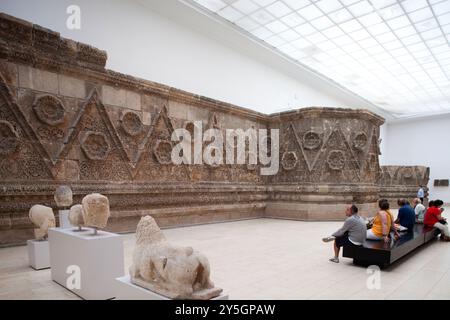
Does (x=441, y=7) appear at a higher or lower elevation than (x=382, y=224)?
higher

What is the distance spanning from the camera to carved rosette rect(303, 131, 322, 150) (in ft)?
28.5

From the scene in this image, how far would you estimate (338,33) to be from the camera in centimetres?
1027

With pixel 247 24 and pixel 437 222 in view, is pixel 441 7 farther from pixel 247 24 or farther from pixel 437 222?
pixel 437 222

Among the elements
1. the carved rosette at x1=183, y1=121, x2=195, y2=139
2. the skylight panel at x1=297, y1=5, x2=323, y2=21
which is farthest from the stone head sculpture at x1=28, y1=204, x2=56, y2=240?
the skylight panel at x1=297, y1=5, x2=323, y2=21

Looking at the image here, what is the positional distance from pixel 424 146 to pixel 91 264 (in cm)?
2322

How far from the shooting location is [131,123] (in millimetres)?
6250

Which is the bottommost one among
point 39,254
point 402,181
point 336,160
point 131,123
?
point 39,254

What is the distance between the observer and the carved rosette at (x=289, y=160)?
29.2 feet

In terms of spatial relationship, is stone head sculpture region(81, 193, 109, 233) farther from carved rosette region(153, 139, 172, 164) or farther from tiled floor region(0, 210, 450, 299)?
carved rosette region(153, 139, 172, 164)

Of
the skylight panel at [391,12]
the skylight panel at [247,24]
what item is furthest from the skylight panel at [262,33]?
the skylight panel at [391,12]

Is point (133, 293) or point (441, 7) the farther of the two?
point (441, 7)

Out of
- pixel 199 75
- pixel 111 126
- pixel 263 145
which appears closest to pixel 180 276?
pixel 111 126

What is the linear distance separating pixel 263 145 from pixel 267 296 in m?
6.94

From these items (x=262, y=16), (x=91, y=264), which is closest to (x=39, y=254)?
(x=91, y=264)
